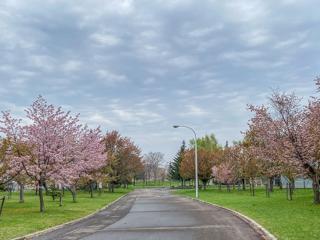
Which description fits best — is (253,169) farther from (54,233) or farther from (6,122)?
(54,233)

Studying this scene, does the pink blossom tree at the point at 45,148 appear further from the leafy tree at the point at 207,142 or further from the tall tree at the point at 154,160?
the tall tree at the point at 154,160

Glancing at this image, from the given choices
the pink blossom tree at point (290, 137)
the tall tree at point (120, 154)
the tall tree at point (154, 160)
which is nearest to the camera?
the pink blossom tree at point (290, 137)

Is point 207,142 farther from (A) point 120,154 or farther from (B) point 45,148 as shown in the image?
(B) point 45,148

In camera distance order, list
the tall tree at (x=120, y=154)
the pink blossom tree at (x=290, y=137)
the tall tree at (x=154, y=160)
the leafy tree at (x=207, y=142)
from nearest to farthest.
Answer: the pink blossom tree at (x=290, y=137) < the tall tree at (x=120, y=154) < the leafy tree at (x=207, y=142) < the tall tree at (x=154, y=160)

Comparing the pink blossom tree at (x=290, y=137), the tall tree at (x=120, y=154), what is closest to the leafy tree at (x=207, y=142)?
the tall tree at (x=120, y=154)

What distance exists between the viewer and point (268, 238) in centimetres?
1457

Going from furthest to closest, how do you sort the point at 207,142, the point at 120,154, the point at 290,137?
the point at 207,142 < the point at 120,154 < the point at 290,137

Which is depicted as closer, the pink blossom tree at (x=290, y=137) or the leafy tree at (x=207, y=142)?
the pink blossom tree at (x=290, y=137)

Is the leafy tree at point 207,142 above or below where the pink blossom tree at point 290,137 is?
above

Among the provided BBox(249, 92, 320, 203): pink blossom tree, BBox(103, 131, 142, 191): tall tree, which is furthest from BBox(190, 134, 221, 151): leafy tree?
BBox(249, 92, 320, 203): pink blossom tree

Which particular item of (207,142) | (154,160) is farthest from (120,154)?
(154,160)

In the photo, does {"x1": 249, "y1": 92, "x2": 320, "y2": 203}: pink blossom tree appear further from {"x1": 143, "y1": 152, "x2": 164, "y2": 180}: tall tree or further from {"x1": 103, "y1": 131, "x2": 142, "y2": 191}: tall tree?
{"x1": 143, "y1": 152, "x2": 164, "y2": 180}: tall tree

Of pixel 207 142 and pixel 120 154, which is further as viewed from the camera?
pixel 207 142

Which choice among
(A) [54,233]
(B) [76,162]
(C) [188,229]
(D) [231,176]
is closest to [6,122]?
(B) [76,162]
